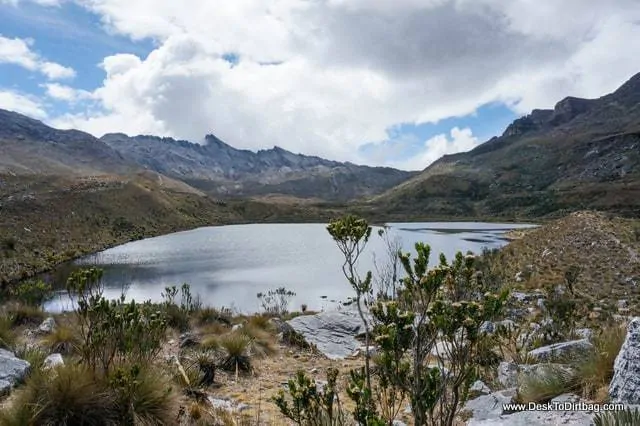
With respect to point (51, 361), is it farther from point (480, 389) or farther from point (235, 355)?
point (480, 389)

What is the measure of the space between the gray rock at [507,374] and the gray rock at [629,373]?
2923 millimetres

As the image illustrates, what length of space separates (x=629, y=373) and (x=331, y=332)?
1090cm

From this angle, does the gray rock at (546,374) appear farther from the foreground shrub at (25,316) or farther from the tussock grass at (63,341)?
the foreground shrub at (25,316)

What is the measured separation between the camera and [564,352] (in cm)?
853

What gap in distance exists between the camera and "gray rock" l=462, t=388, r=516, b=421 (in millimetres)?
6359

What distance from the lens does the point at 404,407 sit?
8.13 metres

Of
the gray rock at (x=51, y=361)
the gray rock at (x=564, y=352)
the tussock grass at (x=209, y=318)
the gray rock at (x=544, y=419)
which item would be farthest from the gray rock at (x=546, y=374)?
the tussock grass at (x=209, y=318)

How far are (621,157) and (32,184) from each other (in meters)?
206

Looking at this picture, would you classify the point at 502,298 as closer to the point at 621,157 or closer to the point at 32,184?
the point at 32,184

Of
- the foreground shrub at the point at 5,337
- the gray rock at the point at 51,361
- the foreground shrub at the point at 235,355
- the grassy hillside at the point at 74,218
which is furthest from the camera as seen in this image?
the grassy hillside at the point at 74,218

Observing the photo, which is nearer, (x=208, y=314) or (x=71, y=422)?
(x=71, y=422)

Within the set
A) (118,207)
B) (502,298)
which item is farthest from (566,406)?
(118,207)

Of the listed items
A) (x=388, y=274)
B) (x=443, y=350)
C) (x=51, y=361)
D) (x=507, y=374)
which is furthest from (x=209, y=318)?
(x=507, y=374)

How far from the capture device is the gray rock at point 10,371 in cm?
648
